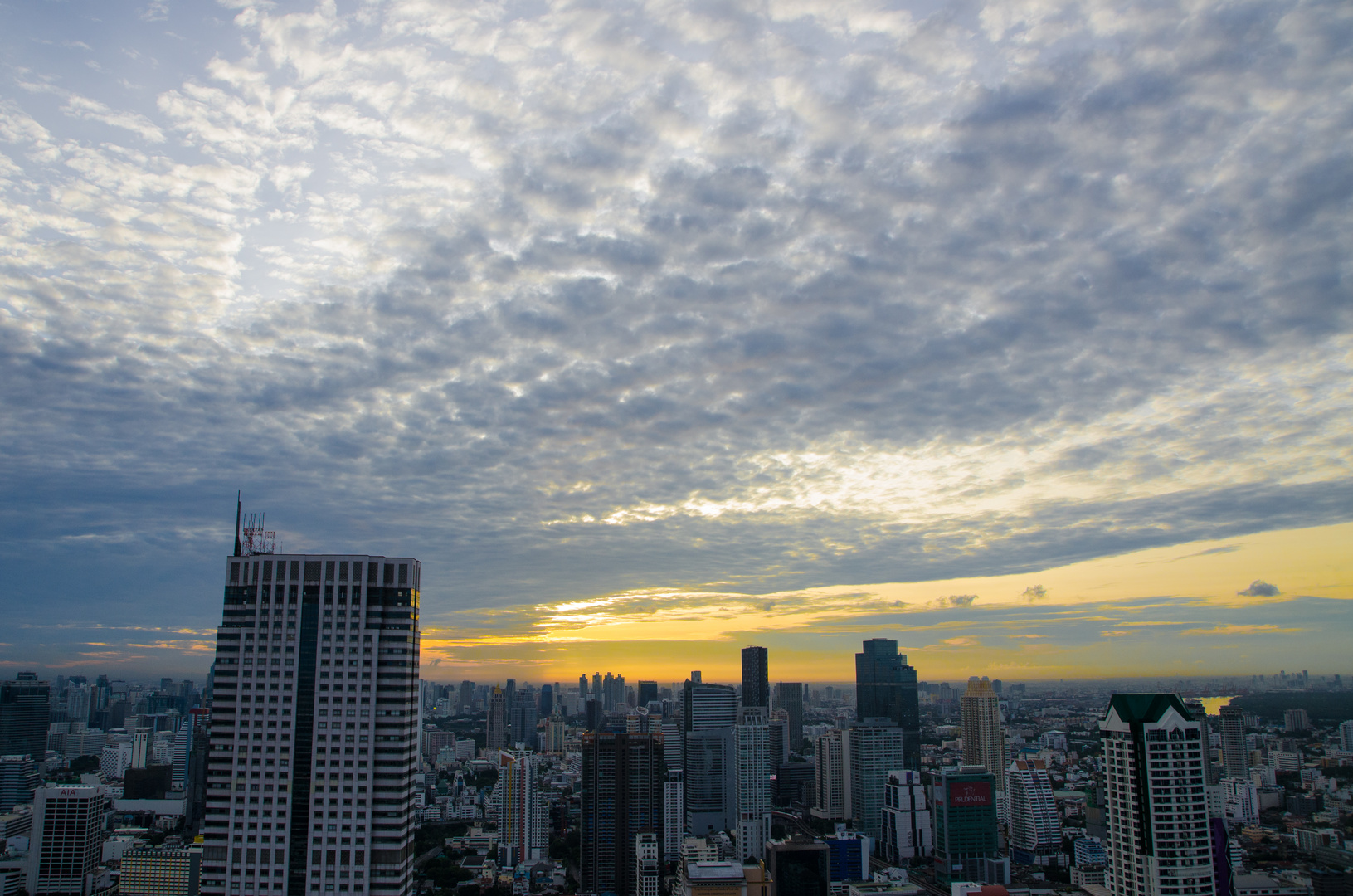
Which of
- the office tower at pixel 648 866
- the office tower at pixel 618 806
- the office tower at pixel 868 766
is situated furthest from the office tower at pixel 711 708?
the office tower at pixel 648 866

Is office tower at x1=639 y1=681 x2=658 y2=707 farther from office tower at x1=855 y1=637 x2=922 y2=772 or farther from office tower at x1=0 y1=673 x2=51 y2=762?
office tower at x1=0 y1=673 x2=51 y2=762

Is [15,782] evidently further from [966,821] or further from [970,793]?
[970,793]

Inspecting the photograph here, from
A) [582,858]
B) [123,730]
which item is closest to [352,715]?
[582,858]

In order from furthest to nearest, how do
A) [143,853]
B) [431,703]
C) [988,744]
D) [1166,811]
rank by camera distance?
[431,703], [988,744], [143,853], [1166,811]

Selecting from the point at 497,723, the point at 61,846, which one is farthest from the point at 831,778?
the point at 497,723

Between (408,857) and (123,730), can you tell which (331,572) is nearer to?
(408,857)

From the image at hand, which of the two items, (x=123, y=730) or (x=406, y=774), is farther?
(x=123, y=730)

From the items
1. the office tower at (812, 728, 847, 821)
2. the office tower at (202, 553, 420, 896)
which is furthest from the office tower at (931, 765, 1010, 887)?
the office tower at (202, 553, 420, 896)

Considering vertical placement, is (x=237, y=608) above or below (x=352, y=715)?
above
